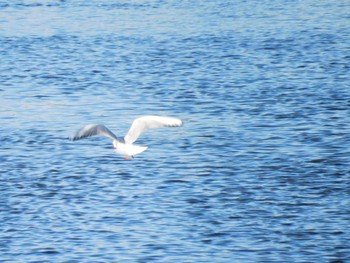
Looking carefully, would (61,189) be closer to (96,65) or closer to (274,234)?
(274,234)

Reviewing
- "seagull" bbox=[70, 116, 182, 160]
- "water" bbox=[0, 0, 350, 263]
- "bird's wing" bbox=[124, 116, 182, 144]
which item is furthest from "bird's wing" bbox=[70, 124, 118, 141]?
"water" bbox=[0, 0, 350, 263]

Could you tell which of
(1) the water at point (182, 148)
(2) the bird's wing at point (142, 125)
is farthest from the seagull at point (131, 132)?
(1) the water at point (182, 148)

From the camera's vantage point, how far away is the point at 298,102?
30625mm

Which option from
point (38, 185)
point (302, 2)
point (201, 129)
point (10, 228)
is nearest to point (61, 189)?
point (38, 185)

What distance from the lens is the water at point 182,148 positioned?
1827 centimetres

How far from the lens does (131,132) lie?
67.8 ft

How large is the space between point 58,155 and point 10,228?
5.62 metres

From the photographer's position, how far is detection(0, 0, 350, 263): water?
719 inches

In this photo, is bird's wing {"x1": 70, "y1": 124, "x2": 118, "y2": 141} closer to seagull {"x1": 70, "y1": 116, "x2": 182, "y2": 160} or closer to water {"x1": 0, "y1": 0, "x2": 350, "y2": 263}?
seagull {"x1": 70, "y1": 116, "x2": 182, "y2": 160}

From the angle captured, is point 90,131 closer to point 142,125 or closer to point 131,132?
point 131,132

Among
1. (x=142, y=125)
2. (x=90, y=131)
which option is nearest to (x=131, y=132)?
(x=142, y=125)

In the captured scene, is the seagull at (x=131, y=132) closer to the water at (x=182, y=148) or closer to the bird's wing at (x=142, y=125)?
the bird's wing at (x=142, y=125)

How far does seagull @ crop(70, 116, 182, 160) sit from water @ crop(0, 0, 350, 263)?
1001 mm

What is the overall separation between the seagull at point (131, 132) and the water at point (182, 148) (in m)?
1.00
